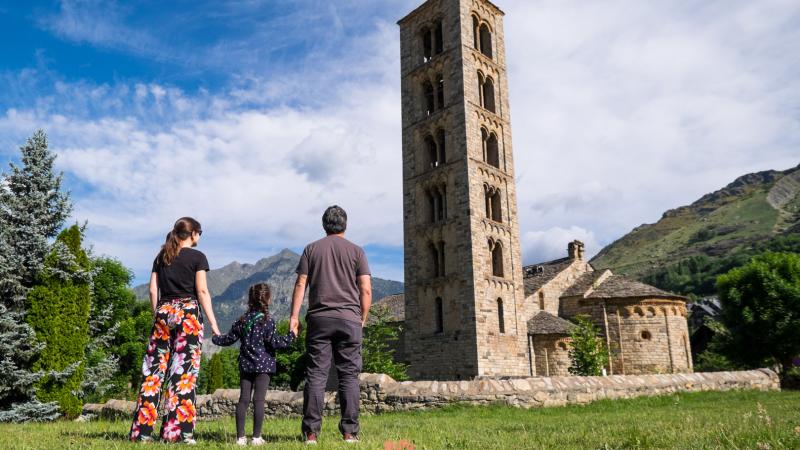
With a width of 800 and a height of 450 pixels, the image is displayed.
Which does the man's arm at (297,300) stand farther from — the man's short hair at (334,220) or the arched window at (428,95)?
the arched window at (428,95)

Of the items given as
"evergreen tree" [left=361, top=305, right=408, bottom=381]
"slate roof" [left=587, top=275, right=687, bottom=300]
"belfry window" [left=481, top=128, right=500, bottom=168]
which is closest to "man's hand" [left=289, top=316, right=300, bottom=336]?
"evergreen tree" [left=361, top=305, right=408, bottom=381]

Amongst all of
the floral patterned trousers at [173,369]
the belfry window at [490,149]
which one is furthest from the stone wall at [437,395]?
the belfry window at [490,149]

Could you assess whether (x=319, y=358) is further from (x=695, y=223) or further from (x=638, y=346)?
(x=695, y=223)

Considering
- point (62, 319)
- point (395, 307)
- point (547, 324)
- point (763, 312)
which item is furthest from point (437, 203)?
point (62, 319)

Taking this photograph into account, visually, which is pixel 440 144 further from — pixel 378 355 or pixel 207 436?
pixel 207 436

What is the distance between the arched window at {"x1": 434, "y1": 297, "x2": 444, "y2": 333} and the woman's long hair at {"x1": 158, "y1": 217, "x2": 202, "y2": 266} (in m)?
26.8

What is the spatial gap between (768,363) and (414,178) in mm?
23518

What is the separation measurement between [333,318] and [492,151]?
103ft

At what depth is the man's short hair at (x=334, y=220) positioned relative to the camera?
255 inches

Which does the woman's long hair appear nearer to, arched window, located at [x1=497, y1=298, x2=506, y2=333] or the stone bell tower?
the stone bell tower

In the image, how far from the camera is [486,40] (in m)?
37.8

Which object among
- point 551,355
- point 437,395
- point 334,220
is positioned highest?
point 334,220

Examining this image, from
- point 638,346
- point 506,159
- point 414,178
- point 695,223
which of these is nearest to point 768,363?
point 638,346

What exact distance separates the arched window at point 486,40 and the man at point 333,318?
111 ft
